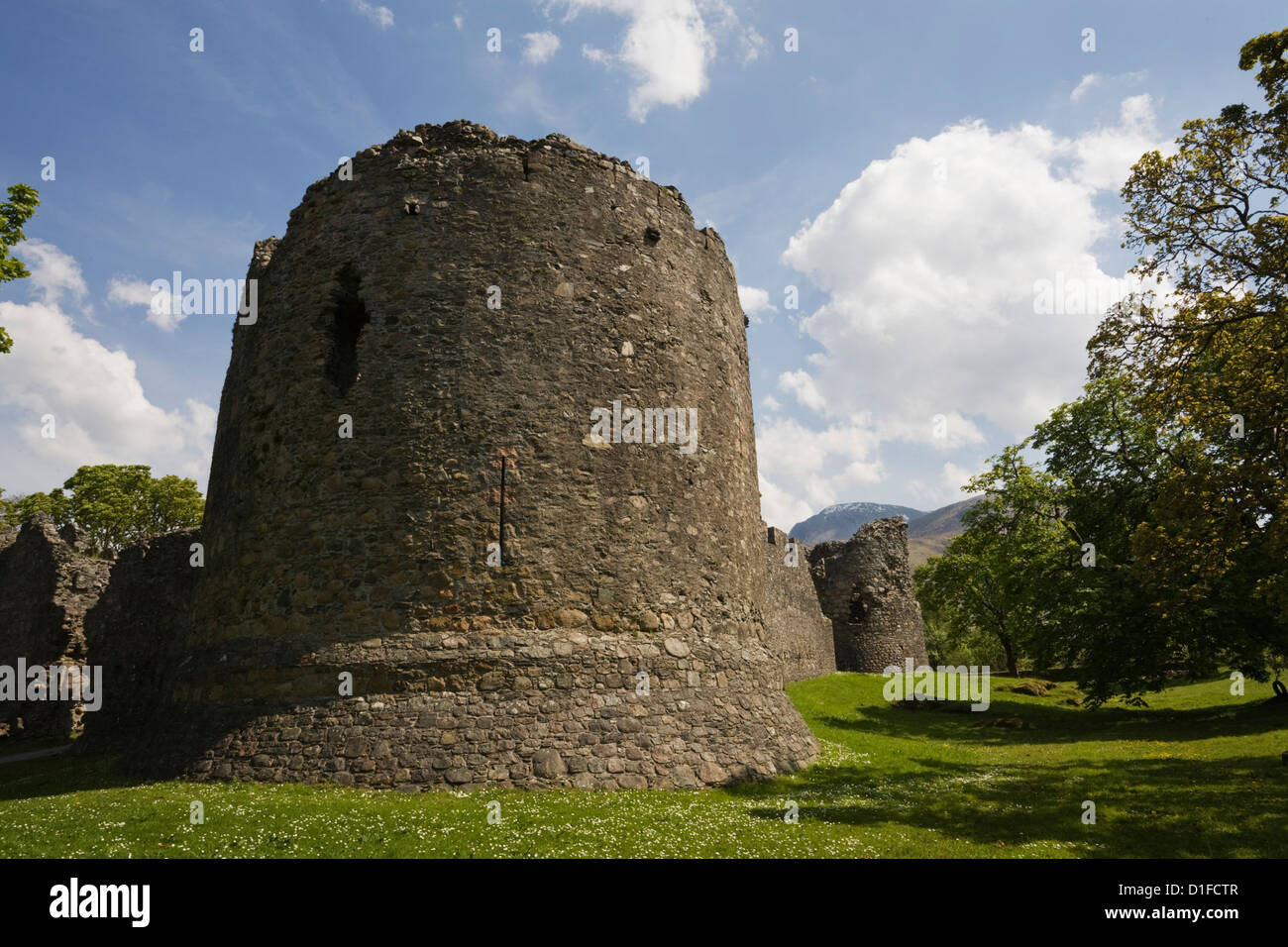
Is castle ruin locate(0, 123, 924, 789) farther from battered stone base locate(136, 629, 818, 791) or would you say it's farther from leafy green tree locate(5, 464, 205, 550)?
leafy green tree locate(5, 464, 205, 550)

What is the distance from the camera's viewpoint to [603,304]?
13.2m

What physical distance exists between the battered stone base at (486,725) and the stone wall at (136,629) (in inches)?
272

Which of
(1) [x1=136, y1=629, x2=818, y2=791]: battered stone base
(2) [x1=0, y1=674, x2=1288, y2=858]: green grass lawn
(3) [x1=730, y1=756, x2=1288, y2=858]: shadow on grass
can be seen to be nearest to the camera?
(2) [x1=0, y1=674, x2=1288, y2=858]: green grass lawn

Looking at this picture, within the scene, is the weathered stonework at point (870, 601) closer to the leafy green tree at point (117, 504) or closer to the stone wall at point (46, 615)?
the stone wall at point (46, 615)

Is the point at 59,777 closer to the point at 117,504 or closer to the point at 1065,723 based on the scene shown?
the point at 1065,723

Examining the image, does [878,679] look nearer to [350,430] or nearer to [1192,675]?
[1192,675]

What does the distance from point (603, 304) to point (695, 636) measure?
20.2ft

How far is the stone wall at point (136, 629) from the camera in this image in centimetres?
1686

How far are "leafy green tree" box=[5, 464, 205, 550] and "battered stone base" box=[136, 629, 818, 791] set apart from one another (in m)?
42.4

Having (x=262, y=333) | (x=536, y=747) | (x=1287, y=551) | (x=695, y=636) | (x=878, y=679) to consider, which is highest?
(x=262, y=333)

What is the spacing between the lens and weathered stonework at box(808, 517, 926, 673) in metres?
37.8

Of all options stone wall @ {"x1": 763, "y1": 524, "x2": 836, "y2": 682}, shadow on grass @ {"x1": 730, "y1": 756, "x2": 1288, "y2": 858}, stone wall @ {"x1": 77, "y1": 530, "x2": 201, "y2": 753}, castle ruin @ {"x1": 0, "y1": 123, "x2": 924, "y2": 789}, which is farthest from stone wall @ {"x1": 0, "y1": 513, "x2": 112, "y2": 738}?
stone wall @ {"x1": 763, "y1": 524, "x2": 836, "y2": 682}

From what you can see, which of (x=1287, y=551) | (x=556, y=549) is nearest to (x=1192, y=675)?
(x=1287, y=551)

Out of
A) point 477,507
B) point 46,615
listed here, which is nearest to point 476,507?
point 477,507
